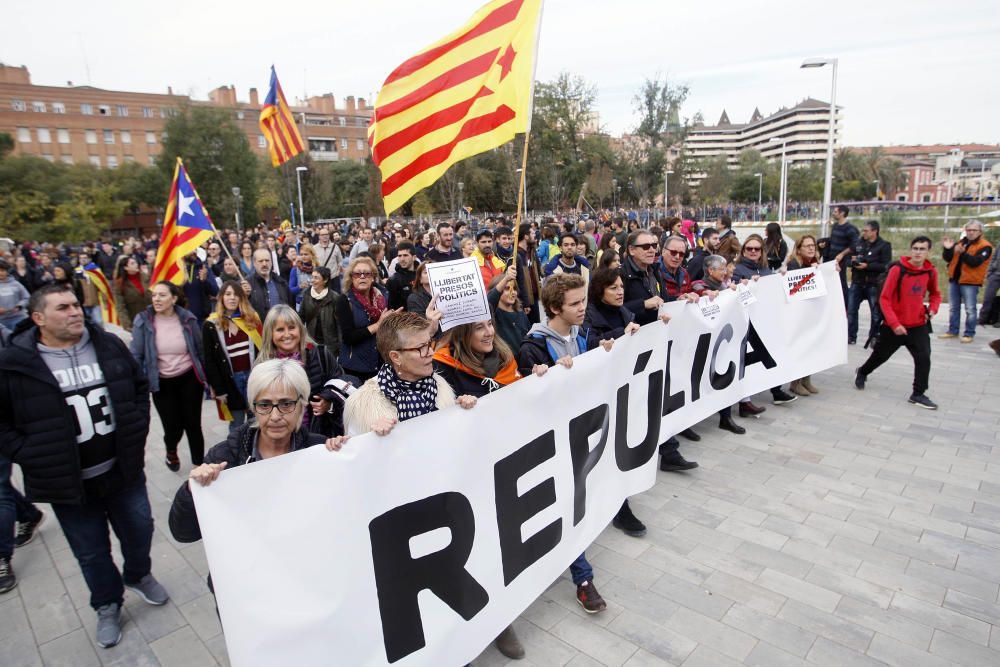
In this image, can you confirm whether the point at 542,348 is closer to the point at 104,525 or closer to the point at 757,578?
the point at 757,578

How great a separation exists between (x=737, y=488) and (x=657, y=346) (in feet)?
4.92

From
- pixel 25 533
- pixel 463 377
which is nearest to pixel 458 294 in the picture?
pixel 463 377

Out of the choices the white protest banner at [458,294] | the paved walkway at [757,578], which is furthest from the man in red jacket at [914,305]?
the white protest banner at [458,294]

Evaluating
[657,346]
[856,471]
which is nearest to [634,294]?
[657,346]

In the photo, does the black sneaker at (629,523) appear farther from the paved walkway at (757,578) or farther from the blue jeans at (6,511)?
the blue jeans at (6,511)

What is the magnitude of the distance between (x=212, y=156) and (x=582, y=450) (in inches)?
2204

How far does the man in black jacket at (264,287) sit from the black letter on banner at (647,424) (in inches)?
192

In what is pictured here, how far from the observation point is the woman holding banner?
4.94 meters

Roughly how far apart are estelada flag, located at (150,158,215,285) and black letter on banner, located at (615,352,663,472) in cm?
551

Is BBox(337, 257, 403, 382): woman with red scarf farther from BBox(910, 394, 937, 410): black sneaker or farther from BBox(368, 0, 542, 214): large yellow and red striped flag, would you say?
BBox(910, 394, 937, 410): black sneaker

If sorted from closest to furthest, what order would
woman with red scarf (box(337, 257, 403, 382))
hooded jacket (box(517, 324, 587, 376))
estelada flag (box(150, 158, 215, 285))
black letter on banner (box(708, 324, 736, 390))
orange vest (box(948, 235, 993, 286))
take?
1. hooded jacket (box(517, 324, 587, 376))
2. woman with red scarf (box(337, 257, 403, 382))
3. black letter on banner (box(708, 324, 736, 390))
4. estelada flag (box(150, 158, 215, 285))
5. orange vest (box(948, 235, 993, 286))

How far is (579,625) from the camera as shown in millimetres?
3205

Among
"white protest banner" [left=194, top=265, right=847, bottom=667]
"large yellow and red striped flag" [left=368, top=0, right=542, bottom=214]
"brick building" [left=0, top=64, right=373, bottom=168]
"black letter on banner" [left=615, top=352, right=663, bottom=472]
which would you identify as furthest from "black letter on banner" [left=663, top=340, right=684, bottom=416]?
"brick building" [left=0, top=64, right=373, bottom=168]

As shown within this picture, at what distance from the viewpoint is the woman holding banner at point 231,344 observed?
16.2ft
